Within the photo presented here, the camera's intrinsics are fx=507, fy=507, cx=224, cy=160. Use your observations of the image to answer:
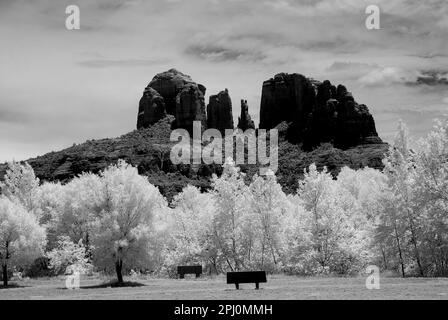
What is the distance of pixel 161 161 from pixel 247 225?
129 meters

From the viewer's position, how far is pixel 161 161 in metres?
174

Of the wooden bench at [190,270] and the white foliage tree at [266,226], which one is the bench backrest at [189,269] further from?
the white foliage tree at [266,226]

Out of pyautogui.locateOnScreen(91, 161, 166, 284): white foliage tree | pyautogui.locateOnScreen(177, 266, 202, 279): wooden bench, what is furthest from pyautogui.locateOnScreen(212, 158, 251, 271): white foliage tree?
pyautogui.locateOnScreen(91, 161, 166, 284): white foliage tree

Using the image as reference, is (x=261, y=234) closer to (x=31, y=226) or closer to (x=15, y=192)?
(x=31, y=226)

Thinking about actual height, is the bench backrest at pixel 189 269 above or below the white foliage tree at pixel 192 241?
below

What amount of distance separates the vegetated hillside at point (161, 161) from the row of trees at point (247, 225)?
3663 inches

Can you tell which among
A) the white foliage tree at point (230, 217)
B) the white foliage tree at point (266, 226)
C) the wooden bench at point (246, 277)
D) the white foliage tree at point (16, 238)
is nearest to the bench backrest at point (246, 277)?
the wooden bench at point (246, 277)

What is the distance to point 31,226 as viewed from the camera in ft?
126

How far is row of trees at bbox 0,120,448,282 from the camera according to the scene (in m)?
34.9

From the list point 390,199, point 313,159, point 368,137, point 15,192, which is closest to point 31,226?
point 15,192

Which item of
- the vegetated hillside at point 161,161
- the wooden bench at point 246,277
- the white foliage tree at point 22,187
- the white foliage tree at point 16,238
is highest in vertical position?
the vegetated hillside at point 161,161

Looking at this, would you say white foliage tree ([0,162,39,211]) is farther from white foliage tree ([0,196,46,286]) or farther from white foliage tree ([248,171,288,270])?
white foliage tree ([248,171,288,270])

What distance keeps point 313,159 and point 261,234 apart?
13116 centimetres

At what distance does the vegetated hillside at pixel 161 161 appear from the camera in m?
156
